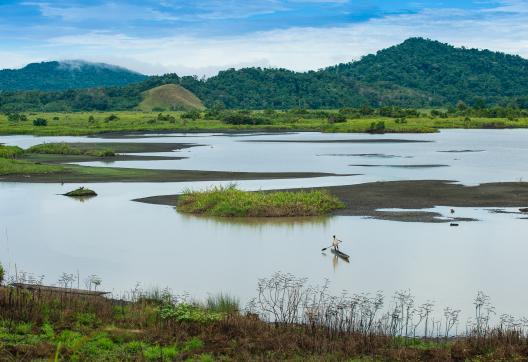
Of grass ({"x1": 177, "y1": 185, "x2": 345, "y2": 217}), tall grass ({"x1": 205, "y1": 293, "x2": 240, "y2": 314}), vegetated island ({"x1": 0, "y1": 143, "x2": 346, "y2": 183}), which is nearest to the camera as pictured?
tall grass ({"x1": 205, "y1": 293, "x2": 240, "y2": 314})

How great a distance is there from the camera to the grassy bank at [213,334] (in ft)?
55.8

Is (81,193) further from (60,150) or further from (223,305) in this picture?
(60,150)

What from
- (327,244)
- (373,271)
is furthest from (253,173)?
(373,271)

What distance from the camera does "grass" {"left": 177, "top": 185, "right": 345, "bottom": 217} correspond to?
4234cm

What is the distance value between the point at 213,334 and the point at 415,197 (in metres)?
32.3

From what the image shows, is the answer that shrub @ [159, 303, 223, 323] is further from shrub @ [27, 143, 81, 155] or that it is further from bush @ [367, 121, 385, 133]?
bush @ [367, 121, 385, 133]

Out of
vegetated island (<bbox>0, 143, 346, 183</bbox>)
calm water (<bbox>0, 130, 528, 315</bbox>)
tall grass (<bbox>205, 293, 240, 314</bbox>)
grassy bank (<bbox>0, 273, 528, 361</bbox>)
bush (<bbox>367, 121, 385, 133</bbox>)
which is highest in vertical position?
→ bush (<bbox>367, 121, 385, 133</bbox>)

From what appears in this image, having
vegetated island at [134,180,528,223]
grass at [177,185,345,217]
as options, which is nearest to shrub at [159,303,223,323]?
grass at [177,185,345,217]

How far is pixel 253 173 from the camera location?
65250 millimetres

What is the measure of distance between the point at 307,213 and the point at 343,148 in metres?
55.4

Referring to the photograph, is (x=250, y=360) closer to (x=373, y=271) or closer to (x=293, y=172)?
(x=373, y=271)

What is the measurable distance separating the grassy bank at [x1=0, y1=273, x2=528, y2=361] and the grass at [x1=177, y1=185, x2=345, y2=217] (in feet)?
65.0

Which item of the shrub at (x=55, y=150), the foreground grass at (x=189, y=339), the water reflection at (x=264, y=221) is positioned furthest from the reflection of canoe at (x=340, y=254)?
the shrub at (x=55, y=150)

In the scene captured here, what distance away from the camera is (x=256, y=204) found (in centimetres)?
4269
